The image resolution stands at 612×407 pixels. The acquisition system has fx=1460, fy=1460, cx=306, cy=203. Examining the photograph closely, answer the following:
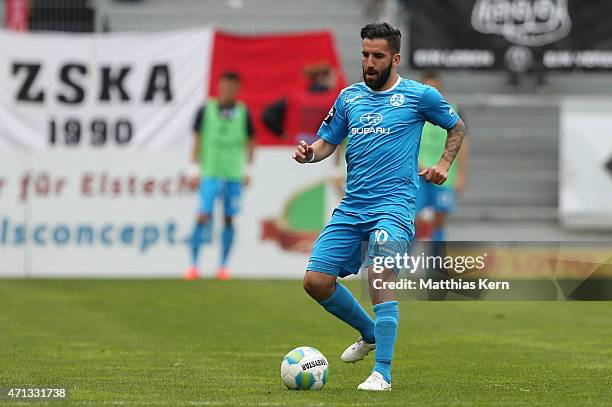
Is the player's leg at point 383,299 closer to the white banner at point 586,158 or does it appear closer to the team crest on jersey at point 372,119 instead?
the team crest on jersey at point 372,119

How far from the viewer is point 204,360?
10.3 metres

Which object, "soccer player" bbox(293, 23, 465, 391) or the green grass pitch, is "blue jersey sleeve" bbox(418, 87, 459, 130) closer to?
"soccer player" bbox(293, 23, 465, 391)

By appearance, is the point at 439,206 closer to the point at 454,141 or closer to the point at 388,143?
the point at 454,141

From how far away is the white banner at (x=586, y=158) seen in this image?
74.3 ft

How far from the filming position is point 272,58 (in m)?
22.7

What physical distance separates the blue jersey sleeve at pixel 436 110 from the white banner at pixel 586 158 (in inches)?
558

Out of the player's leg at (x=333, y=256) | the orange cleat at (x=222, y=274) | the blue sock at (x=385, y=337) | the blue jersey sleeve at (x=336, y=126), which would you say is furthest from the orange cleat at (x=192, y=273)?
the blue sock at (x=385, y=337)

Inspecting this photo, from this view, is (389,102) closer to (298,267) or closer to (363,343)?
(363,343)

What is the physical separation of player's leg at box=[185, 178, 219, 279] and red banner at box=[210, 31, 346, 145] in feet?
8.61

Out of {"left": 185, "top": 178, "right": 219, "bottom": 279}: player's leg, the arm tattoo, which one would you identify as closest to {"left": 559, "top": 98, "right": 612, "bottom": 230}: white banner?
{"left": 185, "top": 178, "right": 219, "bottom": 279}: player's leg

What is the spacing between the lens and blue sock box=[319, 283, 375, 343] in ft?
29.1

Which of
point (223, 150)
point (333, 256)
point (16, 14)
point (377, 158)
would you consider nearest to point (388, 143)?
point (377, 158)

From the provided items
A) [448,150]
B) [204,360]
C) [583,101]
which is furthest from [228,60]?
[448,150]

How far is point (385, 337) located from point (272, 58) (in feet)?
48.4
